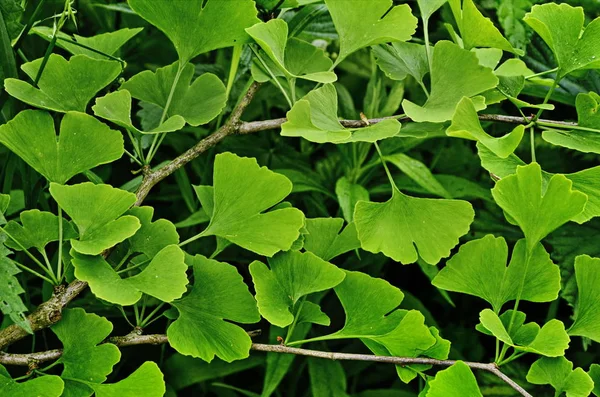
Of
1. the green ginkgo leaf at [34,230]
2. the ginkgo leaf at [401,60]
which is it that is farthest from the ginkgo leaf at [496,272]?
the green ginkgo leaf at [34,230]

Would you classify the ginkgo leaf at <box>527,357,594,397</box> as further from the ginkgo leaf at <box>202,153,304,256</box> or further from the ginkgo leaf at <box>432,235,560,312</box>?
the ginkgo leaf at <box>202,153,304,256</box>

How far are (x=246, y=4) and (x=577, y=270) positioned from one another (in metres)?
0.26

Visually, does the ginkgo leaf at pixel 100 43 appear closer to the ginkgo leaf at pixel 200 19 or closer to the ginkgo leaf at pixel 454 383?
the ginkgo leaf at pixel 200 19

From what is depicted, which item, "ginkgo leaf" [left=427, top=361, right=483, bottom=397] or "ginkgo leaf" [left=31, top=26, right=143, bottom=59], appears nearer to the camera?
"ginkgo leaf" [left=427, top=361, right=483, bottom=397]

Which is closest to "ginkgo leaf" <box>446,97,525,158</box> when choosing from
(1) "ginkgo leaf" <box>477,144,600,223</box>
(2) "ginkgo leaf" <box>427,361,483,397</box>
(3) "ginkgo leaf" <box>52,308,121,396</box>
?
(1) "ginkgo leaf" <box>477,144,600,223</box>

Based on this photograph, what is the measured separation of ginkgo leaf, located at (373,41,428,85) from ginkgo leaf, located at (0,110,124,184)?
188 mm

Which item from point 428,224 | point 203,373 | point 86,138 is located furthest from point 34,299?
point 428,224

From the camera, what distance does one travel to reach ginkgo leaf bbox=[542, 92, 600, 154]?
0.39m

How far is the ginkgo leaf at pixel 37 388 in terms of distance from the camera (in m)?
0.35

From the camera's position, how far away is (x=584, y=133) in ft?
1.32

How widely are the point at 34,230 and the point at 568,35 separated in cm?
34

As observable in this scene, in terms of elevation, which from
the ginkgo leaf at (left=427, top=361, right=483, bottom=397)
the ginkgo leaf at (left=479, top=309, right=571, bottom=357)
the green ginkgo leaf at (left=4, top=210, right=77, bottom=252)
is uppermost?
the green ginkgo leaf at (left=4, top=210, right=77, bottom=252)

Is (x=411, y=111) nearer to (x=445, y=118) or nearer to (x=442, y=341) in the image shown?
(x=445, y=118)

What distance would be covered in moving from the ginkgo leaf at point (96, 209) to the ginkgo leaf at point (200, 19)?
0.12m
